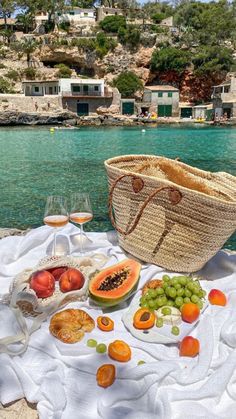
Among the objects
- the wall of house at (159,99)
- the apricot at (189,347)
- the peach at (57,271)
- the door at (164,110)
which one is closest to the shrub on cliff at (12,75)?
the wall of house at (159,99)

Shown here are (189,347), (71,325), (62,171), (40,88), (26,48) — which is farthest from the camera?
(26,48)

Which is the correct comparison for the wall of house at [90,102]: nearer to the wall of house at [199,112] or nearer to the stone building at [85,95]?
the stone building at [85,95]

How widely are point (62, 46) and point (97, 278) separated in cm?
5934

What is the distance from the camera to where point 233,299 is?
3004 mm

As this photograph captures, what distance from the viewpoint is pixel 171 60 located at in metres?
56.2

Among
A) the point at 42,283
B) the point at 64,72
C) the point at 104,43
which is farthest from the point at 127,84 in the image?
the point at 42,283

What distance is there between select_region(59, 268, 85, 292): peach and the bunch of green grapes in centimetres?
49

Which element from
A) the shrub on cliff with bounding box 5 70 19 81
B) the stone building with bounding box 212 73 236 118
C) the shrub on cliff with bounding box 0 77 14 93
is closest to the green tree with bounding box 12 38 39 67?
the shrub on cliff with bounding box 5 70 19 81

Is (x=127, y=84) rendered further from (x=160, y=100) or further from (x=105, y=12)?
(x=105, y=12)

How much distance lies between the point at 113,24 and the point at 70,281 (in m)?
66.5

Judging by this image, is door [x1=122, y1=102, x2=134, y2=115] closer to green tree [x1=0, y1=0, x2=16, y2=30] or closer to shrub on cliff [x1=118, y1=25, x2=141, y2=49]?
shrub on cliff [x1=118, y1=25, x2=141, y2=49]

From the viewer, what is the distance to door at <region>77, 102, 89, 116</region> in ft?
167

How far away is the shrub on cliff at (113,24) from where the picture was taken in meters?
62.0

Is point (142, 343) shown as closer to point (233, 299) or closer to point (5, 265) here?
point (233, 299)
